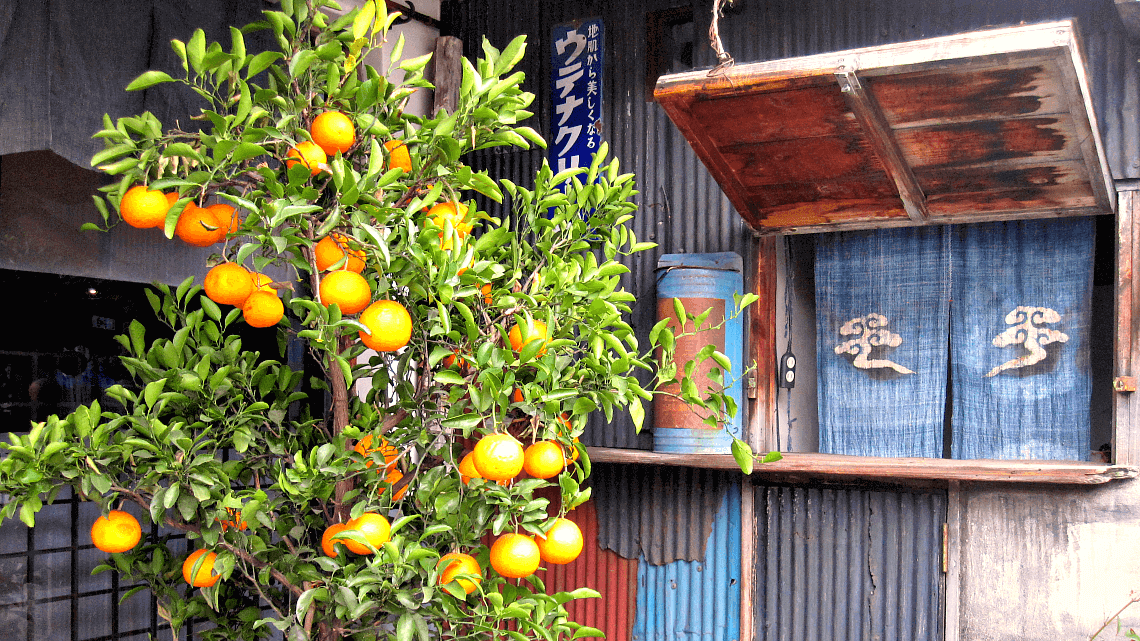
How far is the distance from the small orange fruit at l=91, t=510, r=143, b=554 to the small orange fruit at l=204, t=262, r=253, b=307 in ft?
2.58

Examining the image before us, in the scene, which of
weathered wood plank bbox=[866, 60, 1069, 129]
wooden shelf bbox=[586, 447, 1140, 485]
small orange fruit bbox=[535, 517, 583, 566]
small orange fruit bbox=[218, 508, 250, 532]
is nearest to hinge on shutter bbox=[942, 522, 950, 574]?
wooden shelf bbox=[586, 447, 1140, 485]

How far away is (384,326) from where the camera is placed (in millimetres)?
2357

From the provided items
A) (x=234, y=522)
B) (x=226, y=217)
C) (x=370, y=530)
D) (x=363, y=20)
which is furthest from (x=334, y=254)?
(x=234, y=522)

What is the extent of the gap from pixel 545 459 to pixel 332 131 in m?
1.19

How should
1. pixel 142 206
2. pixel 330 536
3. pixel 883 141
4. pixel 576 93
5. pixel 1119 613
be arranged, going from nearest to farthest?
pixel 142 206 → pixel 330 536 → pixel 883 141 → pixel 1119 613 → pixel 576 93

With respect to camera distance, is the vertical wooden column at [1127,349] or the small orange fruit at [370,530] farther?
the vertical wooden column at [1127,349]

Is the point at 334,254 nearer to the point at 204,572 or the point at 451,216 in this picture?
the point at 451,216

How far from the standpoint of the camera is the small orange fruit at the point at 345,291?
2396 millimetres

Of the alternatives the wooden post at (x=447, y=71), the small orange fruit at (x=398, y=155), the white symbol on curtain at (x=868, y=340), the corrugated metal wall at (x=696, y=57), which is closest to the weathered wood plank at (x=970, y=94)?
the corrugated metal wall at (x=696, y=57)

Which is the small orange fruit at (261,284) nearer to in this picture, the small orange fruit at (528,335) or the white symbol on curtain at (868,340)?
the small orange fruit at (528,335)

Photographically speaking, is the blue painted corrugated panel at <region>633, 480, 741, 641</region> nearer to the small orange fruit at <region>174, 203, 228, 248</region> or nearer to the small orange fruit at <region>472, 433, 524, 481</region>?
the small orange fruit at <region>472, 433, 524, 481</region>

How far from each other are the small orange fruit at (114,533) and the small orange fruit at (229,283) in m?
0.79

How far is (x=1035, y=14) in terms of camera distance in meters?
3.83

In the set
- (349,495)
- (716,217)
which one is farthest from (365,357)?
(349,495)
